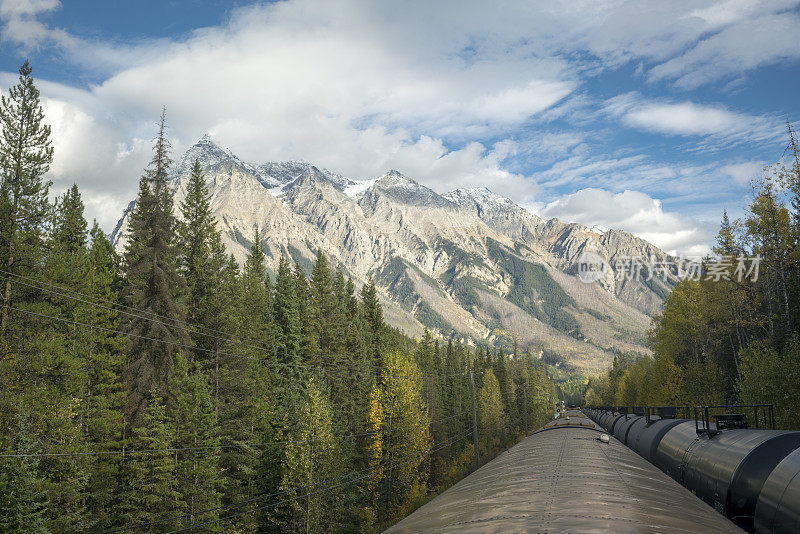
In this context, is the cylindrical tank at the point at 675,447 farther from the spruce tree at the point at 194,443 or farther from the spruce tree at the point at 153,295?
the spruce tree at the point at 153,295

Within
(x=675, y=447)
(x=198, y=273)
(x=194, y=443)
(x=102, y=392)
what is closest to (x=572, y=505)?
(x=675, y=447)

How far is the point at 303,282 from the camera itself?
54125mm

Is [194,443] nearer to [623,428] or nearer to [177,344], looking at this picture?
[177,344]

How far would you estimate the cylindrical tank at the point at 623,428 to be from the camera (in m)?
29.0

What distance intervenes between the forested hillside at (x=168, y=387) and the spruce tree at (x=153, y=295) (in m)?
0.14

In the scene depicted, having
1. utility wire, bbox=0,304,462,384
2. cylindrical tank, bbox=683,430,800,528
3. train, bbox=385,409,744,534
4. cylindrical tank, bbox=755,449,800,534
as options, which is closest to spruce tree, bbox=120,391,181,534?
utility wire, bbox=0,304,462,384

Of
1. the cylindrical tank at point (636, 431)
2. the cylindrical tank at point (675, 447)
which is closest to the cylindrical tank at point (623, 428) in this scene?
A: the cylindrical tank at point (636, 431)

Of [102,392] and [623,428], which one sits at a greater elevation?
[102,392]

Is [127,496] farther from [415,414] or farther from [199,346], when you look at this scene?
[415,414]

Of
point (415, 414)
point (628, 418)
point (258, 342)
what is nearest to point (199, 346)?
point (258, 342)

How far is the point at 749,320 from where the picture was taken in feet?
152

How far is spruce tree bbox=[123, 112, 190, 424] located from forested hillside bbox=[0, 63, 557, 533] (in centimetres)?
14

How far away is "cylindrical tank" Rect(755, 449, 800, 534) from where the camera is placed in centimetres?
877

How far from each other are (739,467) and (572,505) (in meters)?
6.32
